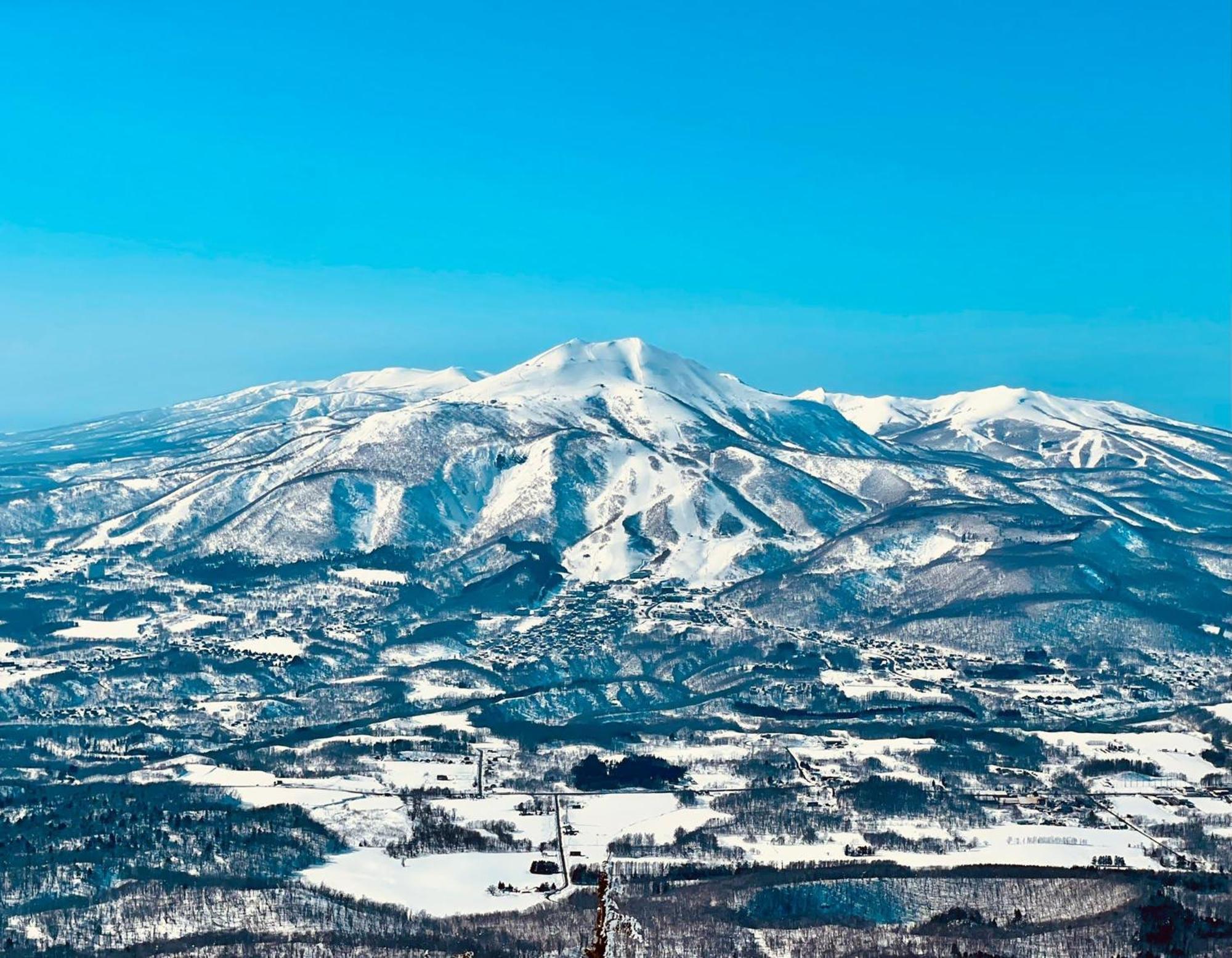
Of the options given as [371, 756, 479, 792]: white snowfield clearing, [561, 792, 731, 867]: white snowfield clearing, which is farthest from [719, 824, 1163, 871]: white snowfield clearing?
[371, 756, 479, 792]: white snowfield clearing

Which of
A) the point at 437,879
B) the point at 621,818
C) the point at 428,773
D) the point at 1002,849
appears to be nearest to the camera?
the point at 437,879

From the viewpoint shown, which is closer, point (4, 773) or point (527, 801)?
point (527, 801)

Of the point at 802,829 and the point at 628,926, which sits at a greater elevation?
the point at 628,926

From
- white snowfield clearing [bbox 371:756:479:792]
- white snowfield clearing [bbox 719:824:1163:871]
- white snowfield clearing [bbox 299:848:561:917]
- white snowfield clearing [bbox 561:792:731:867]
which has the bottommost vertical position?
white snowfield clearing [bbox 719:824:1163:871]

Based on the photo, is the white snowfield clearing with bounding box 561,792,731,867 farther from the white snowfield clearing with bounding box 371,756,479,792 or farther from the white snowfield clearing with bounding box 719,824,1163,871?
the white snowfield clearing with bounding box 371,756,479,792

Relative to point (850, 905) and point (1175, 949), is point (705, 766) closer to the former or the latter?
point (850, 905)

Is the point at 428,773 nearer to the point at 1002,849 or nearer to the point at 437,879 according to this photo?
the point at 437,879

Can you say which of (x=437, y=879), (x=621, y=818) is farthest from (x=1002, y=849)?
(x=437, y=879)

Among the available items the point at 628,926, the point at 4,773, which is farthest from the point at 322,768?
the point at 628,926

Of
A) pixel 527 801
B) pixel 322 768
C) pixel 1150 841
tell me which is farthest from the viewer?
pixel 322 768
